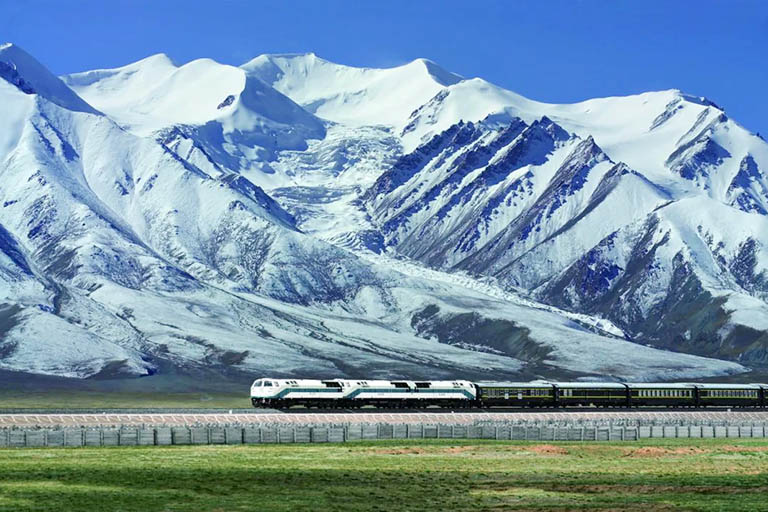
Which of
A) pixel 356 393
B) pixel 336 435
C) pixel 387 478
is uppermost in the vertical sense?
pixel 356 393

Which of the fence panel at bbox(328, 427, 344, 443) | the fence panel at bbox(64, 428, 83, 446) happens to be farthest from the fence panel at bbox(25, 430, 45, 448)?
the fence panel at bbox(328, 427, 344, 443)

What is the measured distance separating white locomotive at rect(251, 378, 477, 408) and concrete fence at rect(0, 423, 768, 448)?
131 feet

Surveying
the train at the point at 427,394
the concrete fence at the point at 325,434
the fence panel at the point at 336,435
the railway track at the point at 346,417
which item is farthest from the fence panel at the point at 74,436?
the train at the point at 427,394

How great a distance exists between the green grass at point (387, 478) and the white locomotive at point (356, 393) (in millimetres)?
46362

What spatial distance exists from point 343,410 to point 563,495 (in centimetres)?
8739

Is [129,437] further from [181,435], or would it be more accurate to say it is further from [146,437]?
[181,435]

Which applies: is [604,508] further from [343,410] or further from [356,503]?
[343,410]

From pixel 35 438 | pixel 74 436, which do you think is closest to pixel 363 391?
pixel 74 436

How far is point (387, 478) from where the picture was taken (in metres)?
101

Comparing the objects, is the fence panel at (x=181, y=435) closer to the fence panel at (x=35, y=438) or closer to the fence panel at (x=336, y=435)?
the fence panel at (x=35, y=438)

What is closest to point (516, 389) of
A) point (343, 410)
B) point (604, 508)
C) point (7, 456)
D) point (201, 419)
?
point (343, 410)

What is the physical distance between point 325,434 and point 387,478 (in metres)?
32.5

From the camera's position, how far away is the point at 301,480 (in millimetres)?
99250

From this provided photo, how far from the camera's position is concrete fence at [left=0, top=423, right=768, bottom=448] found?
124562 millimetres
